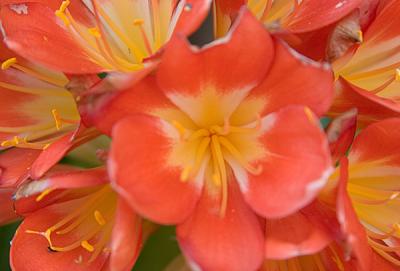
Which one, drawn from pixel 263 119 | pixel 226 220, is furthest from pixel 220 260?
pixel 263 119

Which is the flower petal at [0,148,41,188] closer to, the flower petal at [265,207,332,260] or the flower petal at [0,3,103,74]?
the flower petal at [0,3,103,74]

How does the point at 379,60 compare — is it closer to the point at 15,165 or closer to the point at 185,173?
the point at 185,173

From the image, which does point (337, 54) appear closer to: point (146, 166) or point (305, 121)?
point (305, 121)

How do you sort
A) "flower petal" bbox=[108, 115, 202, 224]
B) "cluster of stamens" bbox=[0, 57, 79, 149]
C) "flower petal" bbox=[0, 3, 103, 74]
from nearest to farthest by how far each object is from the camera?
"flower petal" bbox=[108, 115, 202, 224] < "flower petal" bbox=[0, 3, 103, 74] < "cluster of stamens" bbox=[0, 57, 79, 149]

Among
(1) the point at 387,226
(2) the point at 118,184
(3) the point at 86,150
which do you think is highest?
(2) the point at 118,184

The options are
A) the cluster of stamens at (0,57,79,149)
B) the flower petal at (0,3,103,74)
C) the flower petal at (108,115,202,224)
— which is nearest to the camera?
the flower petal at (108,115,202,224)

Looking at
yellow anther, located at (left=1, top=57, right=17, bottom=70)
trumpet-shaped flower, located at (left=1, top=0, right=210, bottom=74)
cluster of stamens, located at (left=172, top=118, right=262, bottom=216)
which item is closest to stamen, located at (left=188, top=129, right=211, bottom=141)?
cluster of stamens, located at (left=172, top=118, right=262, bottom=216)

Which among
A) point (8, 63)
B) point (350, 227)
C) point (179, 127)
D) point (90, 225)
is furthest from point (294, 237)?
point (8, 63)
